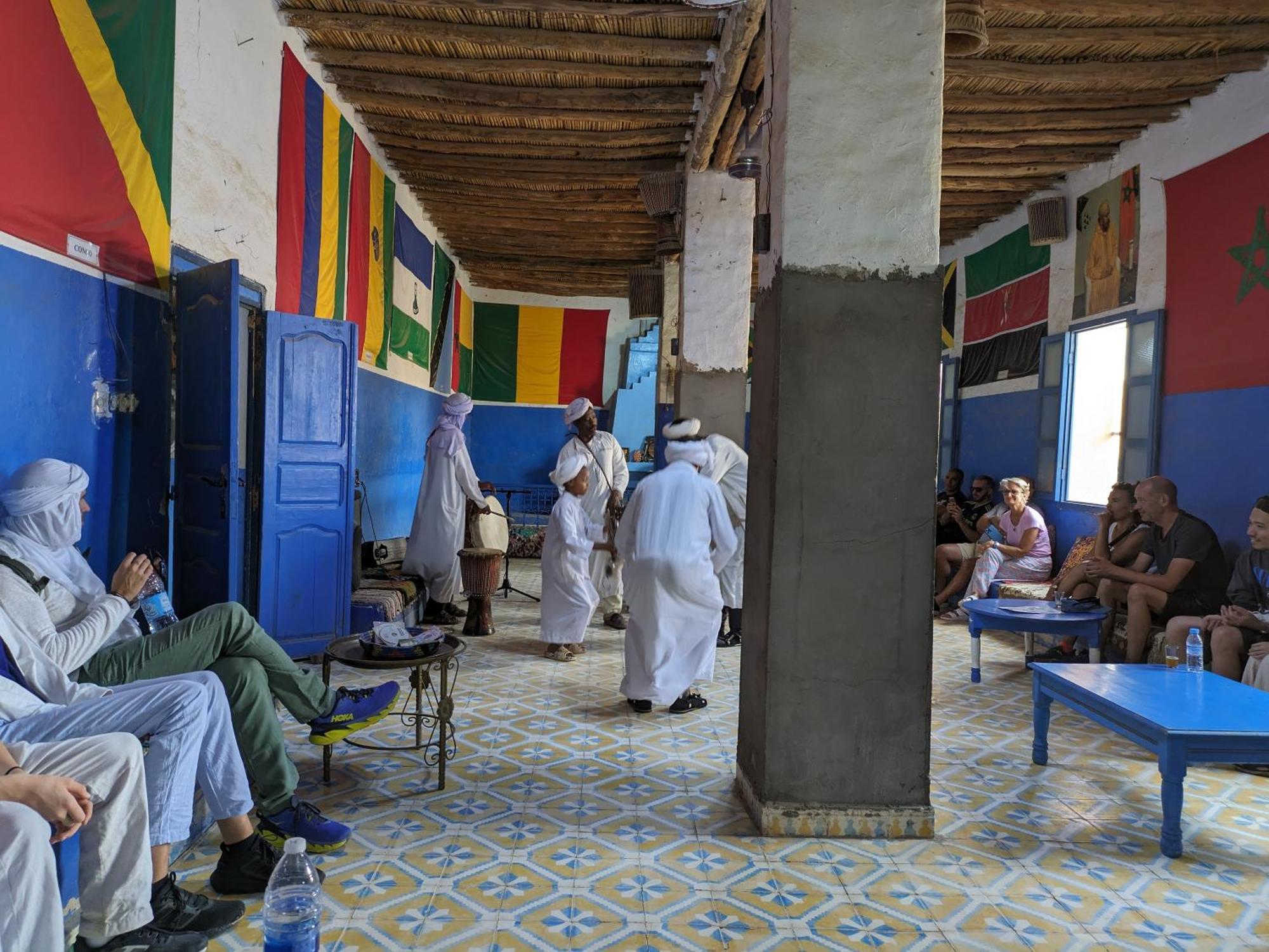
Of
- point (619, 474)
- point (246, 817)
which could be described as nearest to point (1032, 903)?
point (246, 817)

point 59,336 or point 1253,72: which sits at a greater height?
point 1253,72

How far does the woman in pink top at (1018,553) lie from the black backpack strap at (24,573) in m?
6.79

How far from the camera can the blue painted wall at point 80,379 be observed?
10.6 ft

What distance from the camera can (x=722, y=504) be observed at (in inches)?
194

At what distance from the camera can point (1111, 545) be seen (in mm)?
6406

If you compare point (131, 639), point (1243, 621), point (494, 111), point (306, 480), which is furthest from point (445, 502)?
point (1243, 621)

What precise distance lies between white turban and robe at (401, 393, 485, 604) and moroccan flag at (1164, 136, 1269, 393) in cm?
544

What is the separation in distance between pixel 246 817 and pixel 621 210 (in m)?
8.33

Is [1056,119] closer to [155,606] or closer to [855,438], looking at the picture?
[855,438]

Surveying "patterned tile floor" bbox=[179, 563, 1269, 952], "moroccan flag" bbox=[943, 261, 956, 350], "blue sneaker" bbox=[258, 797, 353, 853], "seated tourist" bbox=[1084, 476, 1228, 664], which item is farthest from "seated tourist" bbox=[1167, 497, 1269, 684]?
"moroccan flag" bbox=[943, 261, 956, 350]

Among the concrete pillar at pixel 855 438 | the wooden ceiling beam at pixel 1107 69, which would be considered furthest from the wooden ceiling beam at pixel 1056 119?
the concrete pillar at pixel 855 438

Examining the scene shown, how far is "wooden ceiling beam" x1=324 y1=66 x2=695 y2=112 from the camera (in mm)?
6574

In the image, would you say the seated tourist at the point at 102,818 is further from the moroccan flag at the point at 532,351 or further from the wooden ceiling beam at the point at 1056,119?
the moroccan flag at the point at 532,351

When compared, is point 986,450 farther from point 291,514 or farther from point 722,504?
point 291,514
